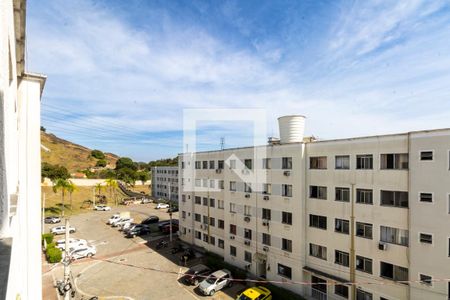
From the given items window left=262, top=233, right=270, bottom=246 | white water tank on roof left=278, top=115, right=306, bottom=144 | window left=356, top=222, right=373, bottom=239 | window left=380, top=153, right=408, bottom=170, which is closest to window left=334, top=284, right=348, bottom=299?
window left=356, top=222, right=373, bottom=239

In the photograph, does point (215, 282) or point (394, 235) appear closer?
point (394, 235)

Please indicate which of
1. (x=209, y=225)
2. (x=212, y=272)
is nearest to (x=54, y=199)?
(x=209, y=225)

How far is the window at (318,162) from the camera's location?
69.2 ft

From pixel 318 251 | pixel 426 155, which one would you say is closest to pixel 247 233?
pixel 318 251

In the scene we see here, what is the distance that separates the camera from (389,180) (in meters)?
17.3

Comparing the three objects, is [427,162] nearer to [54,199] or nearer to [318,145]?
[318,145]

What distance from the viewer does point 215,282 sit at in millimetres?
22953

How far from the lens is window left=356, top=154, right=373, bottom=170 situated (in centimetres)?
1831

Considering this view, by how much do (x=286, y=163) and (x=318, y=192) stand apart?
12.5 ft

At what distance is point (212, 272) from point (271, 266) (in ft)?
19.7

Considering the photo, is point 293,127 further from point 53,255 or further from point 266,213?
point 53,255

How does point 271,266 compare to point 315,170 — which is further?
point 271,266

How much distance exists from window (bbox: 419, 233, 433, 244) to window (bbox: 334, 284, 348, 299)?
6.66m

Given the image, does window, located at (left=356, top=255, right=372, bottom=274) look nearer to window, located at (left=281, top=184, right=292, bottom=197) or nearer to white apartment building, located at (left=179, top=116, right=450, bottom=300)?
white apartment building, located at (left=179, top=116, right=450, bottom=300)
